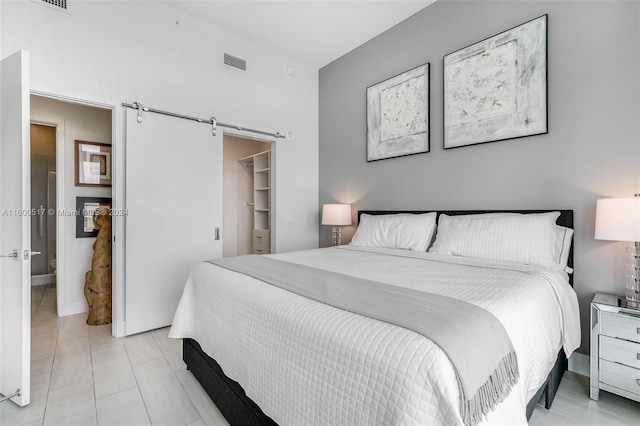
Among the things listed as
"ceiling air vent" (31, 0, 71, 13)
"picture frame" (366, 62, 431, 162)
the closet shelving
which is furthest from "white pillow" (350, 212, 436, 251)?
"ceiling air vent" (31, 0, 71, 13)

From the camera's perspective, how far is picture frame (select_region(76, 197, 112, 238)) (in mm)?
3262

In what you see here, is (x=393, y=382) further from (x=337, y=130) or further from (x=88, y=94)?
(x=337, y=130)

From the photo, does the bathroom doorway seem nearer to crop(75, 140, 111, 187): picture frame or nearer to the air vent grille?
crop(75, 140, 111, 187): picture frame

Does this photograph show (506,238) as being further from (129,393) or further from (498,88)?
(129,393)

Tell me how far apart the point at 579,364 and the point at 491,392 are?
1.87 m

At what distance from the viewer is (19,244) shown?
1.69 meters

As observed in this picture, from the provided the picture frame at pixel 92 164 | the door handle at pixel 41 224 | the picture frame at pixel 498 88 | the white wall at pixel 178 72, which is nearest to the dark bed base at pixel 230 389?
the picture frame at pixel 498 88

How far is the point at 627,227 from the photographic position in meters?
1.69

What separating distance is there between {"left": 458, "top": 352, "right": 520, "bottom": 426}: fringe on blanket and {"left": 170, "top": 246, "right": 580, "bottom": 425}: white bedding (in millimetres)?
41

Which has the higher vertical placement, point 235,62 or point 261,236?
point 235,62

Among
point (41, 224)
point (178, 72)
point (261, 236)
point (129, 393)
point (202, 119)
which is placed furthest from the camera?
point (261, 236)

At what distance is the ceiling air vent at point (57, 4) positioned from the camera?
233 cm

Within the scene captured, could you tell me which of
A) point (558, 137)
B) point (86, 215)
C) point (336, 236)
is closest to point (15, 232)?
point (86, 215)

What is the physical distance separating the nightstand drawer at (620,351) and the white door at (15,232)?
3.32m
